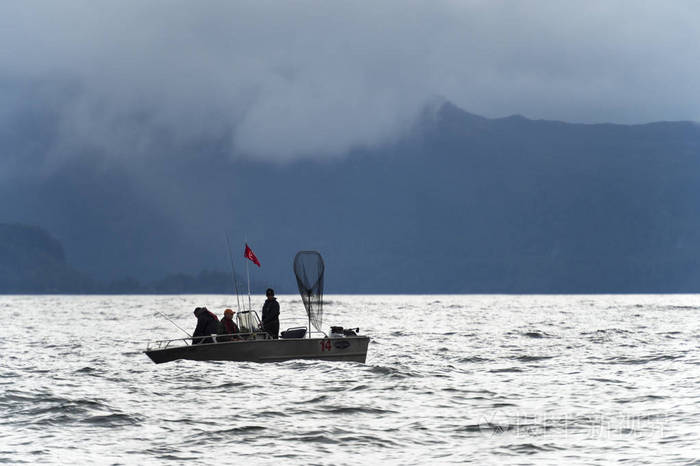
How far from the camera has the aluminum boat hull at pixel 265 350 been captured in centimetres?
2852

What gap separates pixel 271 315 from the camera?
29.2 m

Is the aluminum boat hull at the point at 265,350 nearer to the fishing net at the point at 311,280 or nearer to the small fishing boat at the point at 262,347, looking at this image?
the small fishing boat at the point at 262,347

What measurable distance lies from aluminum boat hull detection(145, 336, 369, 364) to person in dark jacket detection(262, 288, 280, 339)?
0.89 m

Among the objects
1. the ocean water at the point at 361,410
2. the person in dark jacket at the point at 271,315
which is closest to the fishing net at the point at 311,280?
the person in dark jacket at the point at 271,315

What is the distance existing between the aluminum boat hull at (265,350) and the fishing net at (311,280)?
2.51 meters

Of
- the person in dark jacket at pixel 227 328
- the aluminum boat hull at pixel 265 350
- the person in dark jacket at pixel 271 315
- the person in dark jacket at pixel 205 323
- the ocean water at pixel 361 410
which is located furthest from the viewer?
the person in dark jacket at pixel 227 328

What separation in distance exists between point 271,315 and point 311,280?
2.97 metres

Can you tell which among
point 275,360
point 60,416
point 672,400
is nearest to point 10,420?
point 60,416

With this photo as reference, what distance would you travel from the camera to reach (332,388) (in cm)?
2395

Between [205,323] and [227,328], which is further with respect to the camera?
[227,328]

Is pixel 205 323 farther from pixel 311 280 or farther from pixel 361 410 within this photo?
pixel 361 410

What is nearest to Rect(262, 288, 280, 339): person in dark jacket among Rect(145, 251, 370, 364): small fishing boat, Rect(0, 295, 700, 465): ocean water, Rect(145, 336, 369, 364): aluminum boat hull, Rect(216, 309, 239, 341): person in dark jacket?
Rect(145, 251, 370, 364): small fishing boat

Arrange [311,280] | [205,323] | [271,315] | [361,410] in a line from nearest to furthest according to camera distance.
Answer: [361,410] → [271,315] → [205,323] → [311,280]

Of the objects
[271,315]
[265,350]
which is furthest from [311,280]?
[265,350]
